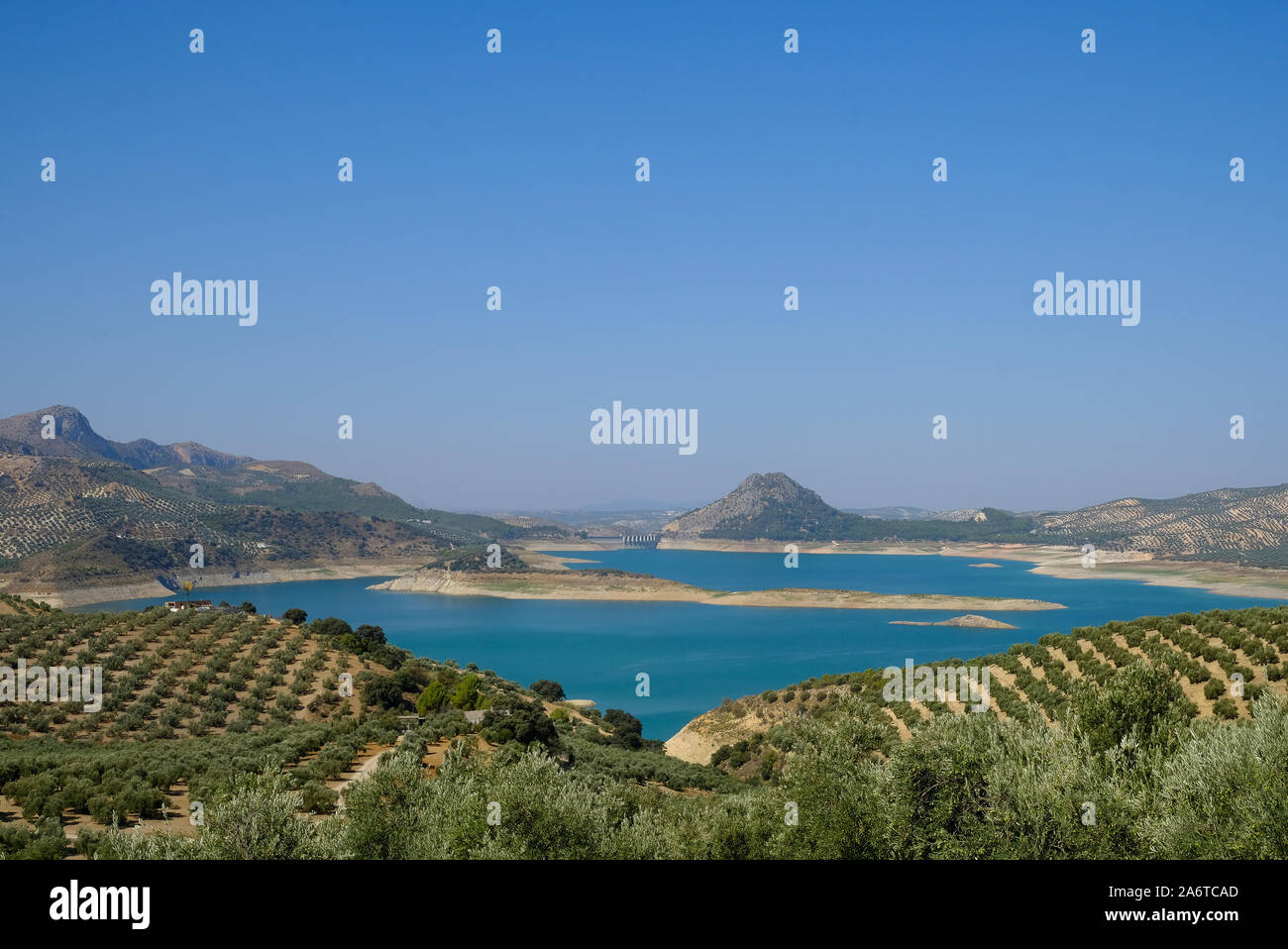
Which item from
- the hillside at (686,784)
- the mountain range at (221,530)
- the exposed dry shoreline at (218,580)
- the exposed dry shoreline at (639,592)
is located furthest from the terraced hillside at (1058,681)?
the mountain range at (221,530)

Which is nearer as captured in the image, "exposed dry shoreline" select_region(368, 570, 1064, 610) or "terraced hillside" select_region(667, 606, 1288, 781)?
"terraced hillside" select_region(667, 606, 1288, 781)

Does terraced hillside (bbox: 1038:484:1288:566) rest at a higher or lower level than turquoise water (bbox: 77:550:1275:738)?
higher

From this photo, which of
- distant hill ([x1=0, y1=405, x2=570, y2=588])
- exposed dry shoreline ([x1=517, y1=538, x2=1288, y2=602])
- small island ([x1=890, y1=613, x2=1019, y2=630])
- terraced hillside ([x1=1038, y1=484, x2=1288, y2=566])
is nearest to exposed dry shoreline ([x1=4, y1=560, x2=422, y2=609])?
distant hill ([x1=0, y1=405, x2=570, y2=588])

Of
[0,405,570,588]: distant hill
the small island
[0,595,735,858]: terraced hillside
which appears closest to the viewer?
[0,595,735,858]: terraced hillside

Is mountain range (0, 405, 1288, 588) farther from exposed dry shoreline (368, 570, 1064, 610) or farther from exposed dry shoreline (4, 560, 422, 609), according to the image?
exposed dry shoreline (368, 570, 1064, 610)

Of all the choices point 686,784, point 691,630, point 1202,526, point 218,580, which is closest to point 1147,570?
point 1202,526
